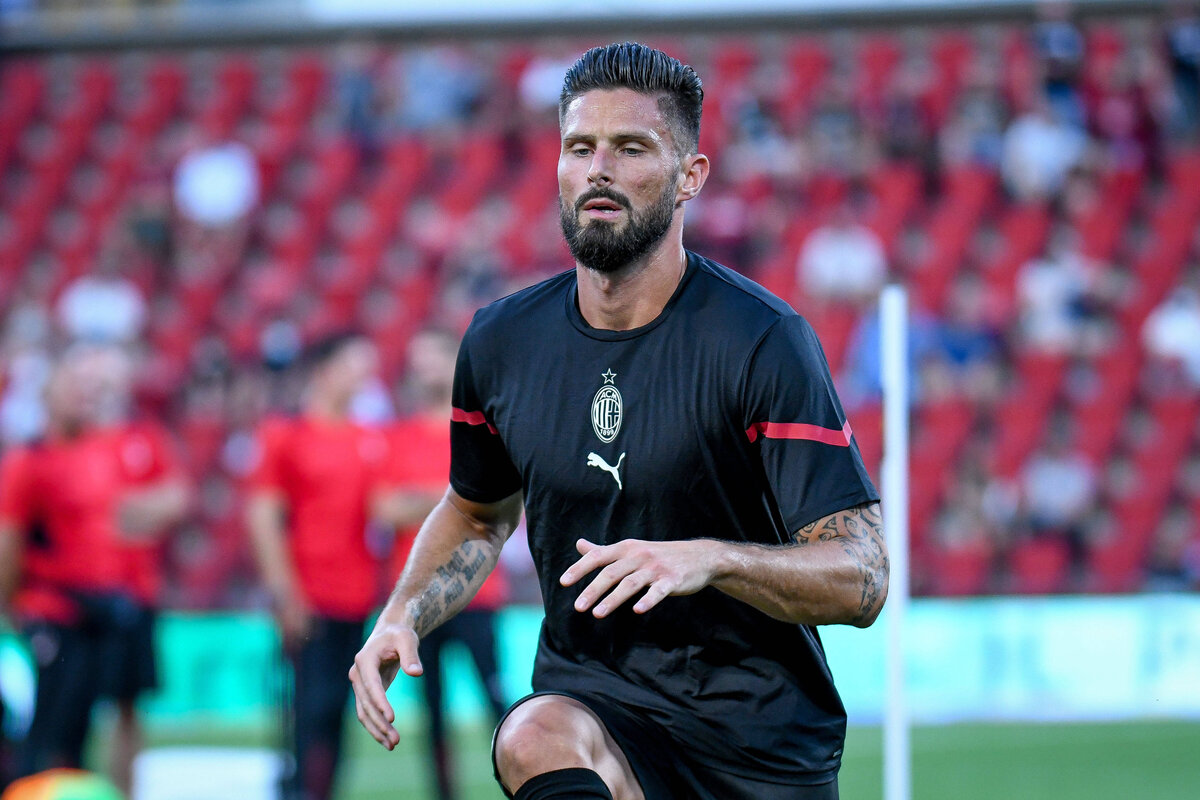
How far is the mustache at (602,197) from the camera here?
2607 millimetres

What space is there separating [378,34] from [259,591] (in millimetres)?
6706

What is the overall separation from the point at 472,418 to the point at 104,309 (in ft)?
37.0

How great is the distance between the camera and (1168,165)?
42.2 feet

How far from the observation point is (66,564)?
225 inches

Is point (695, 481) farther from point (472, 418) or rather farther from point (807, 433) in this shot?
point (472, 418)

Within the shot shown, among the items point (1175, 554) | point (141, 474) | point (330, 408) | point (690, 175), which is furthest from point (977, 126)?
point (690, 175)

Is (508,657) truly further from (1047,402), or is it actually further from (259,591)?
(1047,402)

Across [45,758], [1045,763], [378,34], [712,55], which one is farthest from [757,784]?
[378,34]

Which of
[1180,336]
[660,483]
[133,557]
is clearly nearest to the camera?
[660,483]

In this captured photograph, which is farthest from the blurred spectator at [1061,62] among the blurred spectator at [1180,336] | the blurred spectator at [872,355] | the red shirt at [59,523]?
Answer: the red shirt at [59,523]

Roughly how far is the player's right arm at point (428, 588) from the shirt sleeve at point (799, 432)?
0.75 meters

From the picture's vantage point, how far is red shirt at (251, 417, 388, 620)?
241 inches

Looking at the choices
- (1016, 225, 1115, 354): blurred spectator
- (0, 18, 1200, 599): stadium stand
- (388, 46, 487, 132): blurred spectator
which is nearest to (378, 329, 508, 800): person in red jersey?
(0, 18, 1200, 599): stadium stand

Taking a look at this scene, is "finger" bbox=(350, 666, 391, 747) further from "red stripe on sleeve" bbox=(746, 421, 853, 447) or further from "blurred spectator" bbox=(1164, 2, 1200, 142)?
"blurred spectator" bbox=(1164, 2, 1200, 142)
